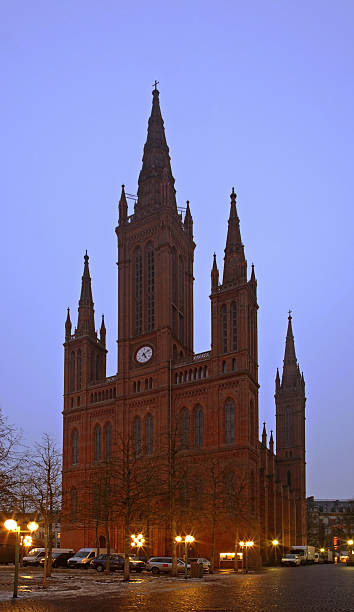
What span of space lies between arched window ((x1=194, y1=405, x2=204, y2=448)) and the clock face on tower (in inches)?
400

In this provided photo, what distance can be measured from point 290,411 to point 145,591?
113005mm

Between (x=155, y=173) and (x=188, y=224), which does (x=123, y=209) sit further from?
(x=188, y=224)

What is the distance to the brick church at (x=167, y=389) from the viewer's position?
82.6 meters

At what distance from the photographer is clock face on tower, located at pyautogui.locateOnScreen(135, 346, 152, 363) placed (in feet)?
313

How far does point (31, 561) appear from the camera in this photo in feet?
221

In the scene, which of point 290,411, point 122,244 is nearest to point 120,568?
point 122,244

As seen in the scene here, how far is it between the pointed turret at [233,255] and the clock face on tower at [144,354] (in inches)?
522

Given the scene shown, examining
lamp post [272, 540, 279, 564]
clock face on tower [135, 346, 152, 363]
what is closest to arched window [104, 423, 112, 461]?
clock face on tower [135, 346, 152, 363]

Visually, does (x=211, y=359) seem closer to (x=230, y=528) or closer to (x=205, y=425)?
(x=205, y=425)

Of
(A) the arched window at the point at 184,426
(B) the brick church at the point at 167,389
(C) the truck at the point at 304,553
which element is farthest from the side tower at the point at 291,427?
(A) the arched window at the point at 184,426

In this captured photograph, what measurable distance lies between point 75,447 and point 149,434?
→ 13.4 metres

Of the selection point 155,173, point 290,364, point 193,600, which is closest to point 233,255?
point 155,173

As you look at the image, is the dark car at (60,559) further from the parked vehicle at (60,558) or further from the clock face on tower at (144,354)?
the clock face on tower at (144,354)

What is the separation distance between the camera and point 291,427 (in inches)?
5748
